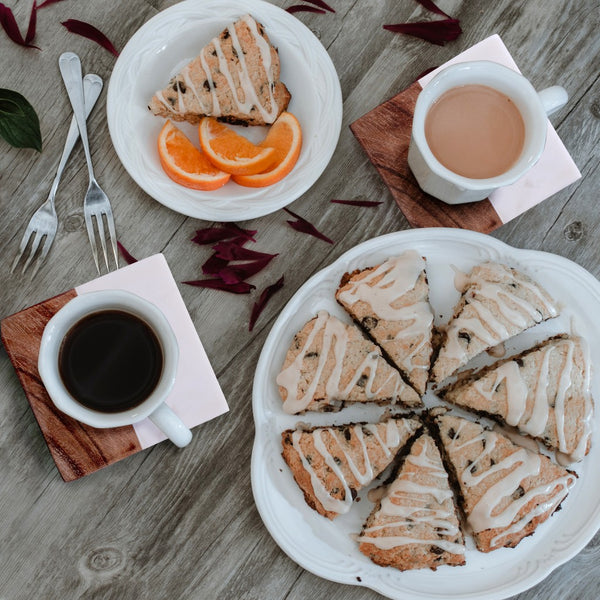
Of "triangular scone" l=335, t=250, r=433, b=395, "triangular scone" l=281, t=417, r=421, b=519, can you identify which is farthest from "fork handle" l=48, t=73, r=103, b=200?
"triangular scone" l=281, t=417, r=421, b=519

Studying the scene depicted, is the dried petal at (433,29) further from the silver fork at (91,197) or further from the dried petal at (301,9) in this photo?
the silver fork at (91,197)

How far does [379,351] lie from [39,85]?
124 centimetres

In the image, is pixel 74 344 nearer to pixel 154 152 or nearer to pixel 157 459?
pixel 157 459

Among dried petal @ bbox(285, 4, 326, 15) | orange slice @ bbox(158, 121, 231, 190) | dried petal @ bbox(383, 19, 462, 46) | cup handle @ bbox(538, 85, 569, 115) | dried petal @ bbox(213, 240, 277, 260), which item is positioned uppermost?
cup handle @ bbox(538, 85, 569, 115)

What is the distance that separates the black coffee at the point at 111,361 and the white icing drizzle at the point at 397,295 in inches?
21.2

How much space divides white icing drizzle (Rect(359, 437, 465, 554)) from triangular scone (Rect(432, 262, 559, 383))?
0.96ft

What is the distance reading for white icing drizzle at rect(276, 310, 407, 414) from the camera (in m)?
1.74

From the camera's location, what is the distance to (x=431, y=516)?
67.7 inches

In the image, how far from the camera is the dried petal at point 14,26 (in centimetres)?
187

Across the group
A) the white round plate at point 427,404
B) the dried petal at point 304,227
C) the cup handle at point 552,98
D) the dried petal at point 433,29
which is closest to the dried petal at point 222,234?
the dried petal at point 304,227

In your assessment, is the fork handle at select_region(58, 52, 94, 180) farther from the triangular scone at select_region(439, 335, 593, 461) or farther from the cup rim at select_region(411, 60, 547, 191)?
the triangular scone at select_region(439, 335, 593, 461)

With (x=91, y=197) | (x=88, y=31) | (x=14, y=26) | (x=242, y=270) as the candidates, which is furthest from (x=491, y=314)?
(x=14, y=26)

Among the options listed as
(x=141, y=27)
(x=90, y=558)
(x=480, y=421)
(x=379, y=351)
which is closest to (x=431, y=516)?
(x=480, y=421)

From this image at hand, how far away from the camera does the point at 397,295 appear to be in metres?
1.76
